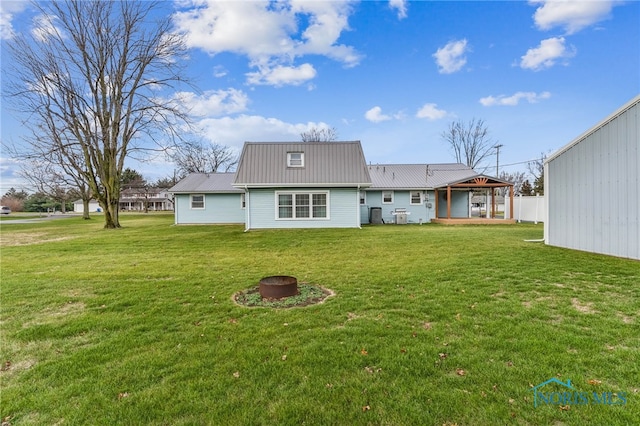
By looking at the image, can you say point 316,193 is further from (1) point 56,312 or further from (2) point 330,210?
(1) point 56,312

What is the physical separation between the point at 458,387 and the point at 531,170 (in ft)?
169

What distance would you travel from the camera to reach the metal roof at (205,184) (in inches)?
838

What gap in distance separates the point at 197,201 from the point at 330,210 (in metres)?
10.6

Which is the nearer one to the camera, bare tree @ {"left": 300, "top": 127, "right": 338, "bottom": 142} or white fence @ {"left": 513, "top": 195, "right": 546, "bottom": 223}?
white fence @ {"left": 513, "top": 195, "right": 546, "bottom": 223}

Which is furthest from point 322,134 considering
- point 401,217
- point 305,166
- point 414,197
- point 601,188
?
point 601,188

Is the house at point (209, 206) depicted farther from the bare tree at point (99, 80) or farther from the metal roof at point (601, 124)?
the metal roof at point (601, 124)

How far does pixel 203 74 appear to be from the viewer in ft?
62.3

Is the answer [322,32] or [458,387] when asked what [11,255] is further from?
[322,32]

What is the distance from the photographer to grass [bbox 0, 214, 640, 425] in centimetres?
230

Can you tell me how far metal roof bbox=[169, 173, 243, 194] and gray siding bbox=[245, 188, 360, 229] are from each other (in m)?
5.62

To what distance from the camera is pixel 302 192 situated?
16.3 m

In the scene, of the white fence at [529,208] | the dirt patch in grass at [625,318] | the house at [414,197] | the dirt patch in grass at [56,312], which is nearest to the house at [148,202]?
the house at [414,197]

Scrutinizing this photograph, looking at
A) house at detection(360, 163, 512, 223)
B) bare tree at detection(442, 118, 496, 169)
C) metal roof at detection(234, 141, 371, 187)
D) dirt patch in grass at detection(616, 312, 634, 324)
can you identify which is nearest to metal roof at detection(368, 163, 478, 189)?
house at detection(360, 163, 512, 223)

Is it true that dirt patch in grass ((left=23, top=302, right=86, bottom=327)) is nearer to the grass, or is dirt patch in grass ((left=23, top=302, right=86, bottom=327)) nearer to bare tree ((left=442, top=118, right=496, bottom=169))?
the grass
